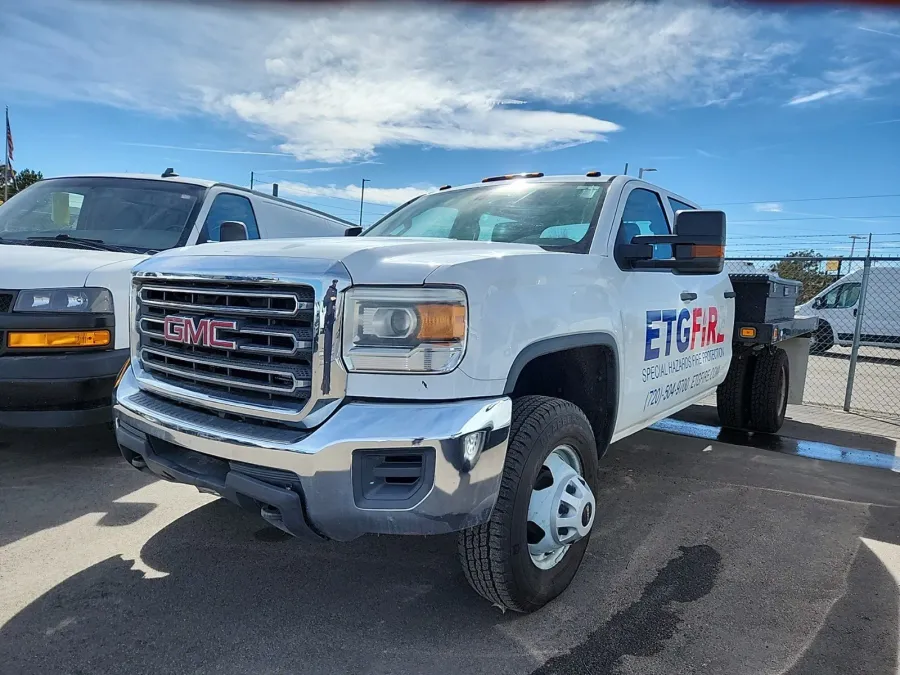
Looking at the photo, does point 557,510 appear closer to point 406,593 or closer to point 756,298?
point 406,593

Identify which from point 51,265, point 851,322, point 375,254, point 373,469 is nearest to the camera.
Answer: point 373,469

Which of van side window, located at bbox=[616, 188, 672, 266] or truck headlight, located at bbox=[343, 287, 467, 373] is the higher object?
van side window, located at bbox=[616, 188, 672, 266]

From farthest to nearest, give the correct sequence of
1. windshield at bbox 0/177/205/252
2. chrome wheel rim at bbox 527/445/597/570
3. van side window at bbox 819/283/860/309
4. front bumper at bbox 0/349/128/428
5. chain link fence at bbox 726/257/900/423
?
van side window at bbox 819/283/860/309 < chain link fence at bbox 726/257/900/423 < windshield at bbox 0/177/205/252 < front bumper at bbox 0/349/128/428 < chrome wheel rim at bbox 527/445/597/570

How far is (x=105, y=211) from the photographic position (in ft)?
16.9

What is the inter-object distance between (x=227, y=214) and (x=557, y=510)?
412 cm

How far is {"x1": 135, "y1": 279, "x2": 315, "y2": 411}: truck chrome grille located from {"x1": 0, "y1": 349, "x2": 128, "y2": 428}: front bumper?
4.55 ft

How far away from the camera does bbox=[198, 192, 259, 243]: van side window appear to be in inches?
203

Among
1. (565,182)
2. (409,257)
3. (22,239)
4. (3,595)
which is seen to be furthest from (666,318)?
(22,239)

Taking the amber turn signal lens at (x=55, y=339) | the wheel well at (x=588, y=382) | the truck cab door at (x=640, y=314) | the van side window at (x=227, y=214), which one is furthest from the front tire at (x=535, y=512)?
the van side window at (x=227, y=214)

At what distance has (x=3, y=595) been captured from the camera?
2658 mm

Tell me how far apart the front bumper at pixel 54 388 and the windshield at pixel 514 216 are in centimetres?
190

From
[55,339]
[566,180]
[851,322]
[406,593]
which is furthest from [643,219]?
[851,322]

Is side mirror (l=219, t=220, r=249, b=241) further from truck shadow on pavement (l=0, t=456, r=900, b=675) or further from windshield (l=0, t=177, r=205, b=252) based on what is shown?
truck shadow on pavement (l=0, t=456, r=900, b=675)

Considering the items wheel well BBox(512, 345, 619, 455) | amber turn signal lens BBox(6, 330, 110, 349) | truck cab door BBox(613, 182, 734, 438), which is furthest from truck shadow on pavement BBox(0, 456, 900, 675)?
amber turn signal lens BBox(6, 330, 110, 349)
